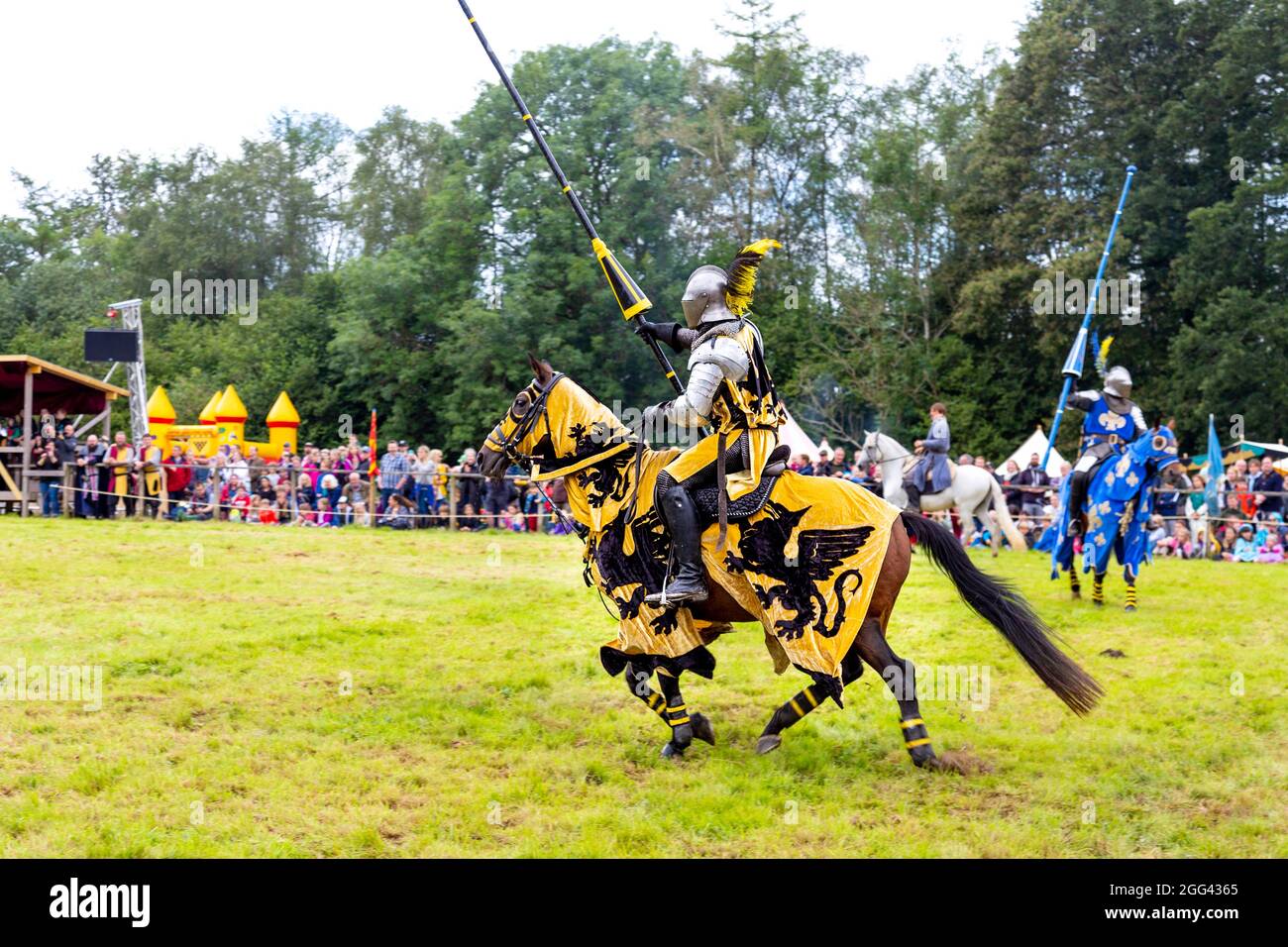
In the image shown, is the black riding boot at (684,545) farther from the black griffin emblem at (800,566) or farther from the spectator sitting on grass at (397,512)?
the spectator sitting on grass at (397,512)

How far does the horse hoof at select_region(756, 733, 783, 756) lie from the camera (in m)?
8.24

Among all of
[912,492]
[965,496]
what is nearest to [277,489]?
[912,492]

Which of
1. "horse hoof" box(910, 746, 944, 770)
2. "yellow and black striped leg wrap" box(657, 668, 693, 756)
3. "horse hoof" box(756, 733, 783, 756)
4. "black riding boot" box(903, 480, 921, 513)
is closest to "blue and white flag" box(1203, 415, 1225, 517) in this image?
"black riding boot" box(903, 480, 921, 513)

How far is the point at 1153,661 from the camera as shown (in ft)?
36.4

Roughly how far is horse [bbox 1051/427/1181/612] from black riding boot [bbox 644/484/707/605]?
7135 mm

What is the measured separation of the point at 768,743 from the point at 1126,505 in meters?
6.83

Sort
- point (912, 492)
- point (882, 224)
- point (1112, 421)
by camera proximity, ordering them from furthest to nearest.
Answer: point (882, 224)
point (912, 492)
point (1112, 421)

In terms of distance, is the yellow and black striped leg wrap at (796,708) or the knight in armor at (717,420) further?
the yellow and black striped leg wrap at (796,708)

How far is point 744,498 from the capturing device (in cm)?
798

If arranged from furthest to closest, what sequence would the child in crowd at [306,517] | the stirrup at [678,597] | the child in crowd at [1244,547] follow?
the child in crowd at [306,517], the child in crowd at [1244,547], the stirrup at [678,597]

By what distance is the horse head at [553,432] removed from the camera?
8.47m
